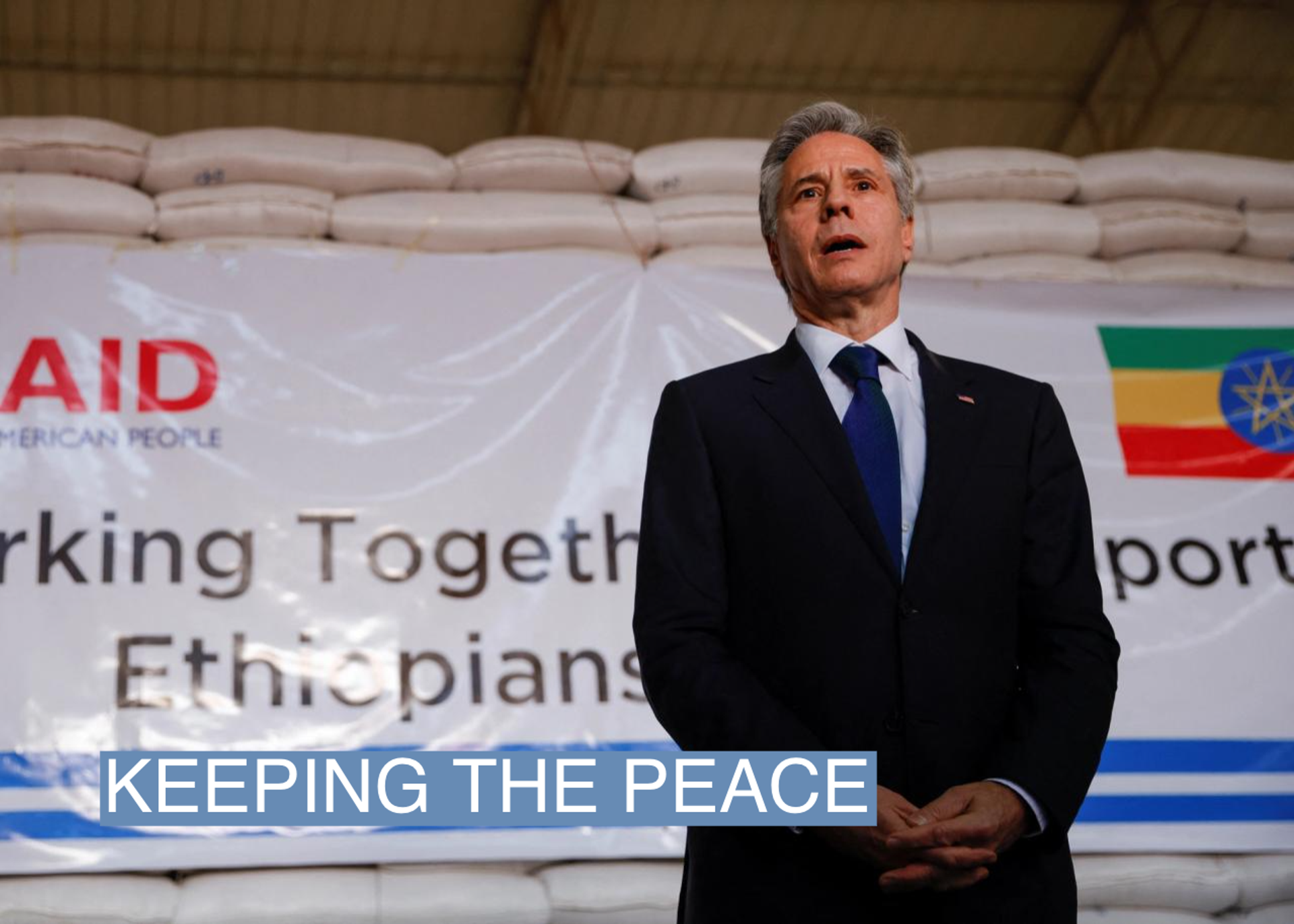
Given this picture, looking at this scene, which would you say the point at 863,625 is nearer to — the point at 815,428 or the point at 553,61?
the point at 815,428

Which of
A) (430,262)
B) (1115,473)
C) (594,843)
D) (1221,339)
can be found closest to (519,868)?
(594,843)

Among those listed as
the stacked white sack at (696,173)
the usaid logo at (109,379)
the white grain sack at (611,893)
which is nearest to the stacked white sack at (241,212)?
the usaid logo at (109,379)

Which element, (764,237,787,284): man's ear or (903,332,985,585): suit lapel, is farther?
(764,237,787,284): man's ear

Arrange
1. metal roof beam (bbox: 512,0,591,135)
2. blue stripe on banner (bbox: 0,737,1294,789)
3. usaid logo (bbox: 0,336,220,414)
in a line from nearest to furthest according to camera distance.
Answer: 1. blue stripe on banner (bbox: 0,737,1294,789)
2. usaid logo (bbox: 0,336,220,414)
3. metal roof beam (bbox: 512,0,591,135)

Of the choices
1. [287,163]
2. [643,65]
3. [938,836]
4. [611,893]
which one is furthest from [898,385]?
[643,65]

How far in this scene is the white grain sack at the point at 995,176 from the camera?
307 cm

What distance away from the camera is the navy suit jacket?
108cm

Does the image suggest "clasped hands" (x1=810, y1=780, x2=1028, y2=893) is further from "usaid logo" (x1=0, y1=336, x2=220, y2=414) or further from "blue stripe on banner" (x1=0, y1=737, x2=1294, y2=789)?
"usaid logo" (x1=0, y1=336, x2=220, y2=414)

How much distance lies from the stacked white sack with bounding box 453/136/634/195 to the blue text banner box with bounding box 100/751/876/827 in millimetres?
1666

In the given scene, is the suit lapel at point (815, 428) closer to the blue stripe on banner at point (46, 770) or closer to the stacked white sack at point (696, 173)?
the blue stripe on banner at point (46, 770)

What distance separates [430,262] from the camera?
2.76 meters

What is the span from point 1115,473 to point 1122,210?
660 millimetres

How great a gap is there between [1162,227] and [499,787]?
2217mm

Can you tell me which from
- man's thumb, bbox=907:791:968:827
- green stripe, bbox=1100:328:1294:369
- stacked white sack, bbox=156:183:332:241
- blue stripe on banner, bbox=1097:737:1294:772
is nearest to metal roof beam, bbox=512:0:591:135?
stacked white sack, bbox=156:183:332:241
